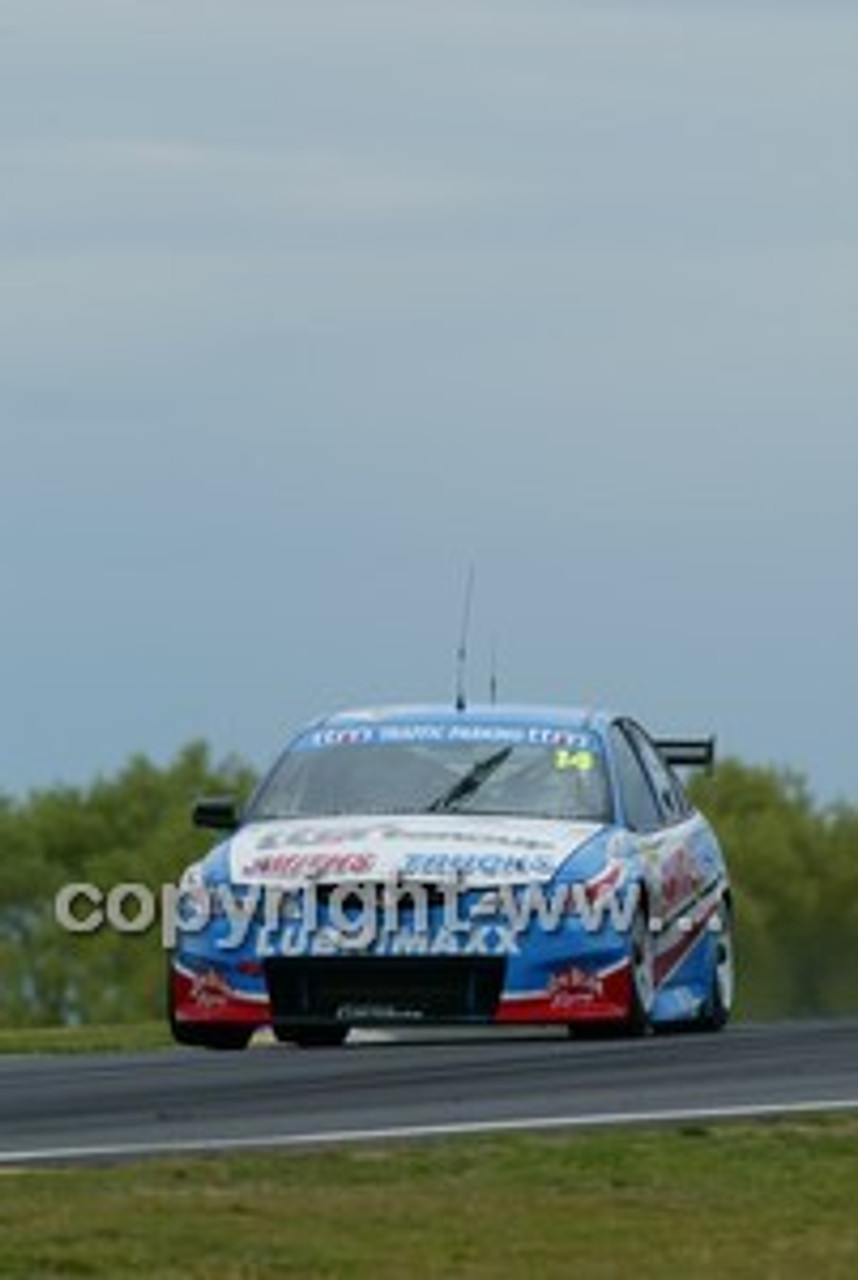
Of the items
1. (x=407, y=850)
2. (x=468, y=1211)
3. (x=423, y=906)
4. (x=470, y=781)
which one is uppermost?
(x=470, y=781)

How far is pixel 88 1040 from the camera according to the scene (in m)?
27.0

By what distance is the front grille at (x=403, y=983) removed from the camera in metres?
22.6

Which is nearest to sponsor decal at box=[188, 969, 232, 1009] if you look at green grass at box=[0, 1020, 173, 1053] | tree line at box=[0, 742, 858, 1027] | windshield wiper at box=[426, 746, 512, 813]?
windshield wiper at box=[426, 746, 512, 813]

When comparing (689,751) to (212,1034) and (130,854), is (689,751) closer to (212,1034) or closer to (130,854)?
(212,1034)

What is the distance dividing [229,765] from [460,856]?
4053 cm

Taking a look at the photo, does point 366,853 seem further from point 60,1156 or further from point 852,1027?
point 60,1156

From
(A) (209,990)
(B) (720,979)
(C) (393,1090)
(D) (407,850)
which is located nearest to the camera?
(C) (393,1090)

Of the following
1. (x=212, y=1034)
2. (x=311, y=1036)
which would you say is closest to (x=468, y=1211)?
(x=212, y=1034)

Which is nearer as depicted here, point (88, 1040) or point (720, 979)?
point (720, 979)

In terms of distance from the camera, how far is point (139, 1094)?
63.3 feet

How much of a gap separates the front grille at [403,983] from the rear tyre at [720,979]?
2.40 m

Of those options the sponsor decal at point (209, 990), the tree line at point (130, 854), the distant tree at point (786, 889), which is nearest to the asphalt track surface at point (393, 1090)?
the sponsor decal at point (209, 990)

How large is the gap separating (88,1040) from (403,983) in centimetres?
461

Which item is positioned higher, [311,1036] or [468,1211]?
[311,1036]
